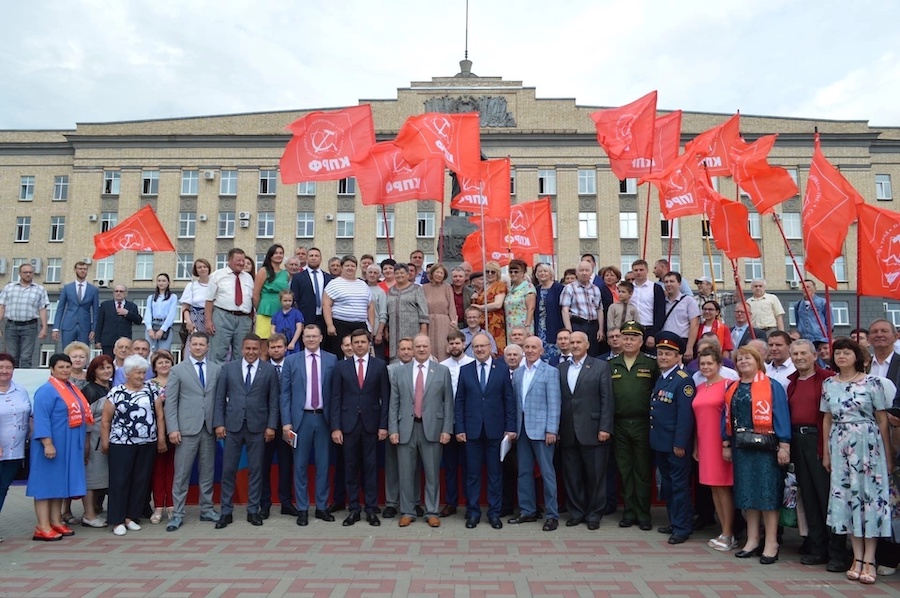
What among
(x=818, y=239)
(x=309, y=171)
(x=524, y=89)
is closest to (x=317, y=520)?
(x=309, y=171)

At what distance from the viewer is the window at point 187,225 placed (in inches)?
1730

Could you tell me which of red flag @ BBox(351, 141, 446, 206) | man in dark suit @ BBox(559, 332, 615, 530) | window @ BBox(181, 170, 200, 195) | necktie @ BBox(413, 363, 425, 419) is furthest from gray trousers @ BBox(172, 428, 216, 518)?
window @ BBox(181, 170, 200, 195)

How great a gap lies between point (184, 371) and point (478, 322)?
382 cm

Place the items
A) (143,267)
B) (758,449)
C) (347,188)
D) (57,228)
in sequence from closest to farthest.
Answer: (758,449)
(143,267)
(347,188)
(57,228)

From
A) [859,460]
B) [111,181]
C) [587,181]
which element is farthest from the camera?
[111,181]

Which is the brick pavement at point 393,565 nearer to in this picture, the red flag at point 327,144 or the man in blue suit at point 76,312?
the man in blue suit at point 76,312

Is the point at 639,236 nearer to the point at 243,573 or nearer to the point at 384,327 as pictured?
the point at 384,327

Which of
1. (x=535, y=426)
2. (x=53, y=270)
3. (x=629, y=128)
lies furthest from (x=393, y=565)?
(x=53, y=270)

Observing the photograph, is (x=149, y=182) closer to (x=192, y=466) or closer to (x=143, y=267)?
(x=143, y=267)

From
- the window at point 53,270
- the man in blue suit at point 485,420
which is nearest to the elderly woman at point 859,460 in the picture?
the man in blue suit at point 485,420

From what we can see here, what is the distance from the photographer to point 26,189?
154 ft

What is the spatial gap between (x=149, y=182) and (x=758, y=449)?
44.9 metres

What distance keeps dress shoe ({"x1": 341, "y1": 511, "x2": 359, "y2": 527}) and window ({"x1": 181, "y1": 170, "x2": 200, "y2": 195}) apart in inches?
1592

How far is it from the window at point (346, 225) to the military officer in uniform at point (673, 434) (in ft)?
120
